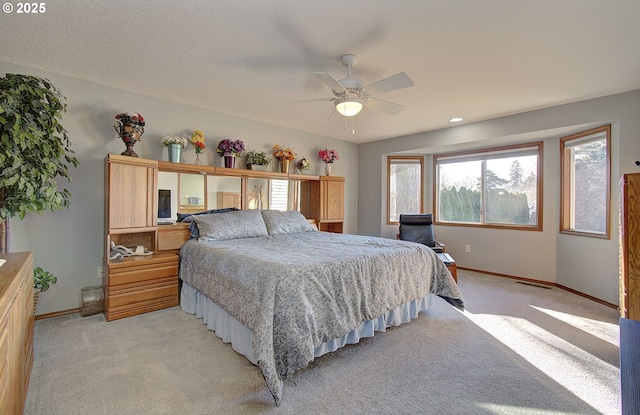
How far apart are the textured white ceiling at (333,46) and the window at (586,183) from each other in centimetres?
74

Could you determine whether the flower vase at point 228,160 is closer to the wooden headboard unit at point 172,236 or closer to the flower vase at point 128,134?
the wooden headboard unit at point 172,236

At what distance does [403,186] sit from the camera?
19.3ft

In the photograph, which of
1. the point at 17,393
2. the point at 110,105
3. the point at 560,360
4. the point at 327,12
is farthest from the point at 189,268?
the point at 560,360

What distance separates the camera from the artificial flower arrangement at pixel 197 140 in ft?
12.1

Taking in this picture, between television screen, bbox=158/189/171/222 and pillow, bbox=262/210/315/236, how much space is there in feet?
3.89

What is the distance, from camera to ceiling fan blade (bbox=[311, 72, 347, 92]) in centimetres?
222

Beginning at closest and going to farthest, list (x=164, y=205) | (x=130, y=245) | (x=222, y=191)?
(x=130, y=245) → (x=164, y=205) → (x=222, y=191)

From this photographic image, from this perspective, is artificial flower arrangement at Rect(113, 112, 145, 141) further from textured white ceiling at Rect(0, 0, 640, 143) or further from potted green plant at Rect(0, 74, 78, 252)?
potted green plant at Rect(0, 74, 78, 252)

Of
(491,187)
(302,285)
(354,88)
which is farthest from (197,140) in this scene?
(491,187)

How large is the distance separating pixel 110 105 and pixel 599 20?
176 inches

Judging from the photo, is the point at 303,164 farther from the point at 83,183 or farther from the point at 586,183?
the point at 586,183

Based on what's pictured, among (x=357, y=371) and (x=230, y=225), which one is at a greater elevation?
(x=230, y=225)

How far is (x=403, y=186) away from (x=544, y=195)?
228 centimetres

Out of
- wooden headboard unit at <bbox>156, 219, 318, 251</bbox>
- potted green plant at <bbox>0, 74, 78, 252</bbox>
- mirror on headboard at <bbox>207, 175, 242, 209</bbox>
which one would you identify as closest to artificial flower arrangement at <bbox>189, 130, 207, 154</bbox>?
mirror on headboard at <bbox>207, 175, 242, 209</bbox>
